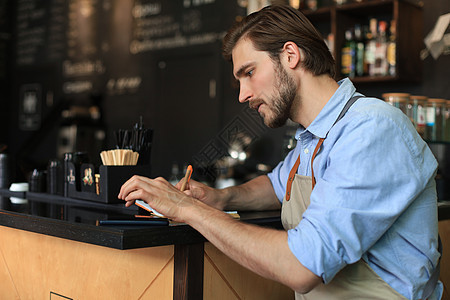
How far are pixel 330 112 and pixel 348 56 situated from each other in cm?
198

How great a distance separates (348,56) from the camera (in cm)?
339

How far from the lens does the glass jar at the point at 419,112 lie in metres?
2.68

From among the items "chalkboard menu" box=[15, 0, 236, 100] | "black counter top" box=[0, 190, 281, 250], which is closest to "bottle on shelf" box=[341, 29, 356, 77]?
"chalkboard menu" box=[15, 0, 236, 100]

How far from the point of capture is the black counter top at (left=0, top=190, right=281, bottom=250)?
4.59 ft

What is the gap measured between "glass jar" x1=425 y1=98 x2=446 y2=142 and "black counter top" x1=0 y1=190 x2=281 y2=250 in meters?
1.22

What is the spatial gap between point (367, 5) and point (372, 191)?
2301 mm

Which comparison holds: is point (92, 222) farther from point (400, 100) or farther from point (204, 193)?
point (400, 100)

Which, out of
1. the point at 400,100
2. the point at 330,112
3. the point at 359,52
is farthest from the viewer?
the point at 359,52

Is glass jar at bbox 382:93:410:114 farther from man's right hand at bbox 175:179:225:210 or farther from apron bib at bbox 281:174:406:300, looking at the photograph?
apron bib at bbox 281:174:406:300

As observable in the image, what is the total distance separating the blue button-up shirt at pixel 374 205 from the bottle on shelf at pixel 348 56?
6.52 feet

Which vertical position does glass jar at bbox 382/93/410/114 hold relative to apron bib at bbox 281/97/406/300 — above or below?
above

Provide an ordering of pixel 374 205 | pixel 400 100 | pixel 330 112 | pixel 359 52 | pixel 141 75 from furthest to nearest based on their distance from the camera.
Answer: pixel 141 75, pixel 359 52, pixel 400 100, pixel 330 112, pixel 374 205

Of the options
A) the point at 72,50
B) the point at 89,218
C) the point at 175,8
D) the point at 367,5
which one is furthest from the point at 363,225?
the point at 72,50

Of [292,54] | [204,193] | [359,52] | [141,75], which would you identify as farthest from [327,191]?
[141,75]
